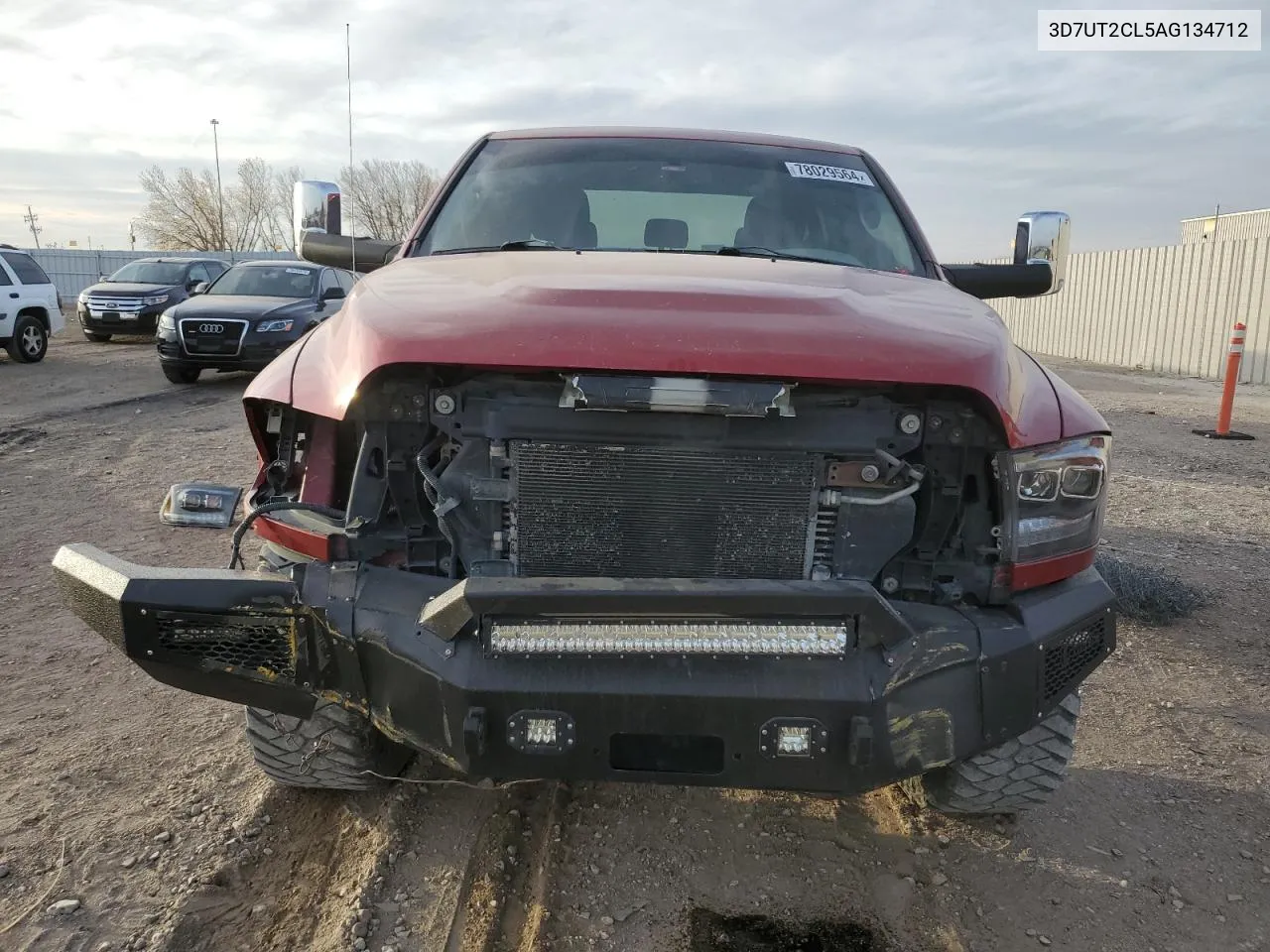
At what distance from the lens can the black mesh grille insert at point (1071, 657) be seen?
2089mm

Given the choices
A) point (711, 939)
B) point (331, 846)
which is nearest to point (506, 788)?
point (331, 846)

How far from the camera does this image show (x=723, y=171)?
3658 millimetres

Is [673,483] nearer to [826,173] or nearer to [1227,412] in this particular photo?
[826,173]

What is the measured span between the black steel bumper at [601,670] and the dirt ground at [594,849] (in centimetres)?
58

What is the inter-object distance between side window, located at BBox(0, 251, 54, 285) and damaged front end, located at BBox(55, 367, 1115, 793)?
50.9ft

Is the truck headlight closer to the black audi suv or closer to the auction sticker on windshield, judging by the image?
the auction sticker on windshield

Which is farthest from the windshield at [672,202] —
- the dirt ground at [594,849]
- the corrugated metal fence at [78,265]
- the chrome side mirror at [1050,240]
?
the corrugated metal fence at [78,265]

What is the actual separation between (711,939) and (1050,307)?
24777 mm

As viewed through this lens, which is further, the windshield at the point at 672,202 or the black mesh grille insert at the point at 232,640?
the windshield at the point at 672,202

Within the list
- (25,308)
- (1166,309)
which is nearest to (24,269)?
(25,308)

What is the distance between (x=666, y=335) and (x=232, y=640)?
1.12 meters

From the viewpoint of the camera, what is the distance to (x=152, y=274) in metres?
17.9

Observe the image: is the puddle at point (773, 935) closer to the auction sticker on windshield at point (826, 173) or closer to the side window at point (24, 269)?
the auction sticker on windshield at point (826, 173)

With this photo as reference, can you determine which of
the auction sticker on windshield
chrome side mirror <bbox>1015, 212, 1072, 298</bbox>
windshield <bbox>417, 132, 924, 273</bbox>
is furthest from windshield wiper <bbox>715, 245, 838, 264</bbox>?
chrome side mirror <bbox>1015, 212, 1072, 298</bbox>
